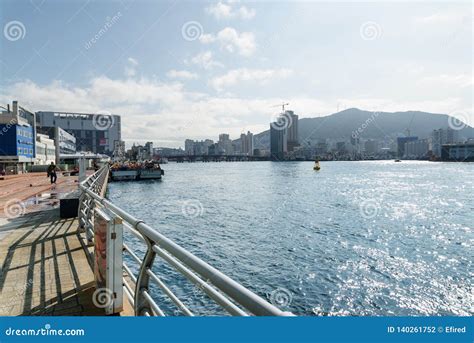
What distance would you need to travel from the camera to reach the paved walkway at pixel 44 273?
4535 millimetres

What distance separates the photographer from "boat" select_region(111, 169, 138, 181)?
72.8m

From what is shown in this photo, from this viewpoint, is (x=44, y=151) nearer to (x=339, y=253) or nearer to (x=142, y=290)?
(x=339, y=253)

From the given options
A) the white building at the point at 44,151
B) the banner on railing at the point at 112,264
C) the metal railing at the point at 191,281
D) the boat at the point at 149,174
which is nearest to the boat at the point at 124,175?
the boat at the point at 149,174

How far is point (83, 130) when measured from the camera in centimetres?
17475

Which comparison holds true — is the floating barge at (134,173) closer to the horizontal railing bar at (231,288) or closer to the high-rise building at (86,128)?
the horizontal railing bar at (231,288)

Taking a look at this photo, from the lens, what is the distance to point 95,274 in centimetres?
498

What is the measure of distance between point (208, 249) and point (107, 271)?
41.1 ft

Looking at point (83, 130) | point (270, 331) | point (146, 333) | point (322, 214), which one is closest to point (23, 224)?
point (146, 333)

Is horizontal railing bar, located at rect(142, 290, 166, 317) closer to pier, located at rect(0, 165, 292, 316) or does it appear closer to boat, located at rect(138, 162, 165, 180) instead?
pier, located at rect(0, 165, 292, 316)

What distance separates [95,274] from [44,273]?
155cm

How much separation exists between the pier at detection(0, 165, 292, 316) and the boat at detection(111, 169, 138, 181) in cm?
6711

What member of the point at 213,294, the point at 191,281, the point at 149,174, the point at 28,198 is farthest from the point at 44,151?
the point at 213,294

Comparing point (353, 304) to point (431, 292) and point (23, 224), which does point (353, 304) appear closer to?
point (431, 292)

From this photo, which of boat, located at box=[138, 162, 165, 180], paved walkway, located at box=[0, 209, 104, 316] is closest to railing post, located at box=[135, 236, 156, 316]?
paved walkway, located at box=[0, 209, 104, 316]
